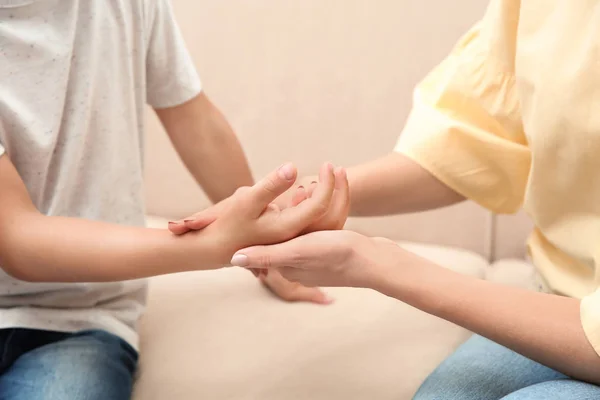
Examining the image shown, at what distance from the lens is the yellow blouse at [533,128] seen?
605 millimetres

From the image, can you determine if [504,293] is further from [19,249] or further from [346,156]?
[346,156]

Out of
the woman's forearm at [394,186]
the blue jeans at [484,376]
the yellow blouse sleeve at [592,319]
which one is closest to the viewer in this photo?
the yellow blouse sleeve at [592,319]

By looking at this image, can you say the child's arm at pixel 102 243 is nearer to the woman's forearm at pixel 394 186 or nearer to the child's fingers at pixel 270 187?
the child's fingers at pixel 270 187

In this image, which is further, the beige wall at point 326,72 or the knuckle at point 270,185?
the beige wall at point 326,72

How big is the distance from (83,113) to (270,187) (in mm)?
248

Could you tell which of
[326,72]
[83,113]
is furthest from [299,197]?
[326,72]

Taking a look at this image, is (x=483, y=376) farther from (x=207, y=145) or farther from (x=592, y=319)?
(x=207, y=145)

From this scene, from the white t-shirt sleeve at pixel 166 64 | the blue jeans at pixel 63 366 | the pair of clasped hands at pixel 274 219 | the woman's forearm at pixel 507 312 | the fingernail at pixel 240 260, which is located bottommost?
the blue jeans at pixel 63 366

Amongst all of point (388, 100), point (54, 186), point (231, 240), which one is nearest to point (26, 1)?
point (54, 186)

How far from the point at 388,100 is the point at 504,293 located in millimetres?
552

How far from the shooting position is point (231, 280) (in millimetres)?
924

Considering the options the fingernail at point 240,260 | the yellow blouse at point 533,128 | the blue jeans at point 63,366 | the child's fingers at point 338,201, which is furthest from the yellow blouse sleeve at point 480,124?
the blue jeans at point 63,366

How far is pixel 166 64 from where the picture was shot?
0.82m

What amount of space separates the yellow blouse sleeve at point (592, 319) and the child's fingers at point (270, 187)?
258 millimetres
